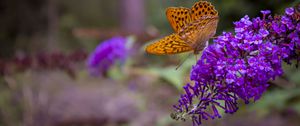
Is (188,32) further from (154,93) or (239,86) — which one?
(154,93)

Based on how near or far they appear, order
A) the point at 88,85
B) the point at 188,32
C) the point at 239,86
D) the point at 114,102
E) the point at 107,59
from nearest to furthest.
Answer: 1. the point at 239,86
2. the point at 188,32
3. the point at 107,59
4. the point at 114,102
5. the point at 88,85

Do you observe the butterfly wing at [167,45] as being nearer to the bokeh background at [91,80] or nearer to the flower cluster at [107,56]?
the bokeh background at [91,80]

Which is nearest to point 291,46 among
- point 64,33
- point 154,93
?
point 154,93

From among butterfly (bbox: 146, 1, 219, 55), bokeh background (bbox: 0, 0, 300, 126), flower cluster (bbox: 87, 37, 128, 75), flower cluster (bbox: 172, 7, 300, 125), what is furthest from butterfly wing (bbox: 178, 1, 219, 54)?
flower cluster (bbox: 87, 37, 128, 75)

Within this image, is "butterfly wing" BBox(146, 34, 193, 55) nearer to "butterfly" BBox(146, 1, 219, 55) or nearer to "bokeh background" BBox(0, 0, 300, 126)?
"butterfly" BBox(146, 1, 219, 55)

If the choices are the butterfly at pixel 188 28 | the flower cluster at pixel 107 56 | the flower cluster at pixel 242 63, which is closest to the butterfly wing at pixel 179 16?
the butterfly at pixel 188 28

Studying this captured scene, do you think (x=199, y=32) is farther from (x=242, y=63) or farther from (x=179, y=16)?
(x=242, y=63)
